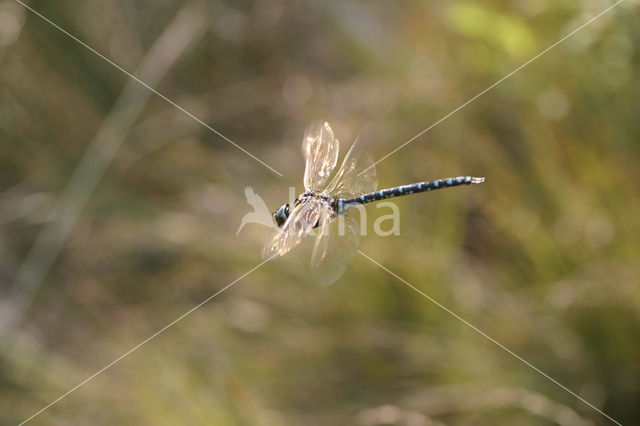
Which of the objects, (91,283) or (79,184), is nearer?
(79,184)

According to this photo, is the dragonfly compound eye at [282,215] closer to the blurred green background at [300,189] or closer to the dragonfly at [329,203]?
the dragonfly at [329,203]

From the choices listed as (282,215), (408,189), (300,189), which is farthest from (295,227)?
(300,189)

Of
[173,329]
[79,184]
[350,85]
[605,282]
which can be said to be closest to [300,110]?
[350,85]

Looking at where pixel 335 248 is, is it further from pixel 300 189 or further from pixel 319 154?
pixel 300 189

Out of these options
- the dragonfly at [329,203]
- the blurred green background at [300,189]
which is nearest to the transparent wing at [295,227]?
the dragonfly at [329,203]

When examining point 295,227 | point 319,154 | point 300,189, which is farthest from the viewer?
point 300,189

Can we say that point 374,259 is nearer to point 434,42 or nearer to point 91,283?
point 434,42
